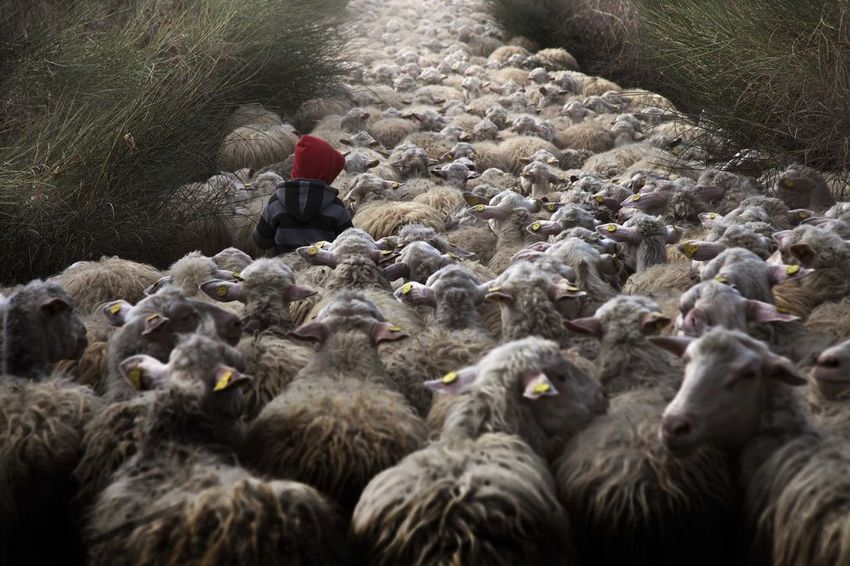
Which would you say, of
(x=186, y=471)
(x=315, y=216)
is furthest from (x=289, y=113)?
(x=186, y=471)

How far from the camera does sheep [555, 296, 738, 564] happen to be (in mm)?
2656

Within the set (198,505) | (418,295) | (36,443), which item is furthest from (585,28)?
(198,505)

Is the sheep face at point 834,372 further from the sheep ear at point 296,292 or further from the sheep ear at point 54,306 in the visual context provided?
the sheep ear at point 54,306

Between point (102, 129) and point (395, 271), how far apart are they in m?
2.25

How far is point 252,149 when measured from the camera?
961 centimetres

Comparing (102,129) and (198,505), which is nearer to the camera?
(198,505)

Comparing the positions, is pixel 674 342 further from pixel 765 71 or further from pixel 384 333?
pixel 765 71

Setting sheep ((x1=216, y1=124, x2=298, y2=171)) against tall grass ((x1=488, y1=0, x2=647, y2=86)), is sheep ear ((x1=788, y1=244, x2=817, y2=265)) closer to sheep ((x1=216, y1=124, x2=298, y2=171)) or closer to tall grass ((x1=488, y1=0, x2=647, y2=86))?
sheep ((x1=216, y1=124, x2=298, y2=171))

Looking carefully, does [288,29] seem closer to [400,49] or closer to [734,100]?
[734,100]

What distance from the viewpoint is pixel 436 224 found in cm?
705

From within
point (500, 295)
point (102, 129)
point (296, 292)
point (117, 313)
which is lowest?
point (102, 129)

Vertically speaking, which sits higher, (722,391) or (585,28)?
(722,391)

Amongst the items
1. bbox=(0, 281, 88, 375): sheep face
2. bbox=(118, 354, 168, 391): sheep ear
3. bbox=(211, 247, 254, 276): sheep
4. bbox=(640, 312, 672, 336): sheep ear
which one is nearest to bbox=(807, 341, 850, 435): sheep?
bbox=(640, 312, 672, 336): sheep ear

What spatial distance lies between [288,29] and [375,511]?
9628 mm
